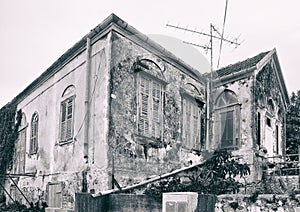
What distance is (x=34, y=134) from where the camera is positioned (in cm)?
1459

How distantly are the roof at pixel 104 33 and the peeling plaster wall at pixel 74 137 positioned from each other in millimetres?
172

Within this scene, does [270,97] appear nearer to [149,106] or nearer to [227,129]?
[227,129]

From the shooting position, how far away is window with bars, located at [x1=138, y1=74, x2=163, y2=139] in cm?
1120

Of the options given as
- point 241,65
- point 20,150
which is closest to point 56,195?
point 20,150

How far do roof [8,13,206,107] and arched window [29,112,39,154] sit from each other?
1.20m

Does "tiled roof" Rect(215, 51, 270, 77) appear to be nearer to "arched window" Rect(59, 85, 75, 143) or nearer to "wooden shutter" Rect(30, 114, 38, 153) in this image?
"arched window" Rect(59, 85, 75, 143)

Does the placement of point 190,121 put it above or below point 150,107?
below

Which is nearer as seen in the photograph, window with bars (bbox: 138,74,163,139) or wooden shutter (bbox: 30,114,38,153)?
window with bars (bbox: 138,74,163,139)

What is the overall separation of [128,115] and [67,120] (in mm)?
2289

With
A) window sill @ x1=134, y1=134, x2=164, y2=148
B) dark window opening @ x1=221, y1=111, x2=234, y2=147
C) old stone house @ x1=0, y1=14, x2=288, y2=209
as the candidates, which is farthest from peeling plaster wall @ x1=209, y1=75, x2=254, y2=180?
window sill @ x1=134, y1=134, x2=164, y2=148

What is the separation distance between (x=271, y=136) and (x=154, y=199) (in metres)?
8.70

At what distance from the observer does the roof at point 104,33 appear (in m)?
10.5

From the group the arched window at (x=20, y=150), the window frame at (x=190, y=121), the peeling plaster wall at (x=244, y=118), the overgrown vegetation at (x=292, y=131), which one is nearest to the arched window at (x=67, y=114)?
the window frame at (x=190, y=121)

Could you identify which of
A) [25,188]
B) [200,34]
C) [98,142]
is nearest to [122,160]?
[98,142]
